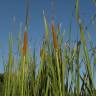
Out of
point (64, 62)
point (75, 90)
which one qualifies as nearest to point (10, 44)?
point (64, 62)

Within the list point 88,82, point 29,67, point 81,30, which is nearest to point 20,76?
point 29,67

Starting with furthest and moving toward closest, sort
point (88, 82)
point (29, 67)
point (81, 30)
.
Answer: point (29, 67) < point (88, 82) < point (81, 30)

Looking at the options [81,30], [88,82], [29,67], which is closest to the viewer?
[81,30]

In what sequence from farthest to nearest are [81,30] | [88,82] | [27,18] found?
[27,18], [88,82], [81,30]

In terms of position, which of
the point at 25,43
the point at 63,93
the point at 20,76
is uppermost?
the point at 25,43

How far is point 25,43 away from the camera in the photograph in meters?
1.72

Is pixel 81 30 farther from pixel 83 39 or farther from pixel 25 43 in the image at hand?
pixel 25 43

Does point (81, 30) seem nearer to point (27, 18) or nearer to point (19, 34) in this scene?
point (27, 18)

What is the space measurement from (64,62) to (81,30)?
12.9 inches

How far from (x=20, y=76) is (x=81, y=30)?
581 mm

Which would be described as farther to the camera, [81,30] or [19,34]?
[19,34]

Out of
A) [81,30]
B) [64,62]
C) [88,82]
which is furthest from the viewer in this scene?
[64,62]

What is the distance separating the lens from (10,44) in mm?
1978

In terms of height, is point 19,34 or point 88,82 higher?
point 19,34
